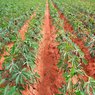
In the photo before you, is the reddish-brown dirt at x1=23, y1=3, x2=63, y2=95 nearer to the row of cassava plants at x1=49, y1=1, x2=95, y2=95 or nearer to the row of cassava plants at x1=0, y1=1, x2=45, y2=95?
the row of cassava plants at x1=49, y1=1, x2=95, y2=95

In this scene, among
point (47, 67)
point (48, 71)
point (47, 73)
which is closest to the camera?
point (47, 73)

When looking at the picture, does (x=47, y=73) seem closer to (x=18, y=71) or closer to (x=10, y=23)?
(x=18, y=71)

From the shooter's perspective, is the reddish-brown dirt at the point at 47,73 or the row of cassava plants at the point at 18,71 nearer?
the row of cassava plants at the point at 18,71

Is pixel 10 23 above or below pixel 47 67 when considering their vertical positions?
above

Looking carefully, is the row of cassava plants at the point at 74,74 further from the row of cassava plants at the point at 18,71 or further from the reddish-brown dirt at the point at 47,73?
the row of cassava plants at the point at 18,71

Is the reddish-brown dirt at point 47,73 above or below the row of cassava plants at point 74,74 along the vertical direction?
below

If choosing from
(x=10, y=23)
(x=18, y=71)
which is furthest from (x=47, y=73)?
(x=10, y=23)

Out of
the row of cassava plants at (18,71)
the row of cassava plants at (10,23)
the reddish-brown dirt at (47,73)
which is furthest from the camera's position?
the row of cassava plants at (10,23)

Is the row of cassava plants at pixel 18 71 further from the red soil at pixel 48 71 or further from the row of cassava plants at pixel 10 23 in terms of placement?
the red soil at pixel 48 71

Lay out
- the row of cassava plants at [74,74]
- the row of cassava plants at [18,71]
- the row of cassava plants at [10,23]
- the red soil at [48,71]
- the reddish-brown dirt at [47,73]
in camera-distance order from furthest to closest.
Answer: the row of cassava plants at [10,23], the red soil at [48,71], the reddish-brown dirt at [47,73], the row of cassava plants at [18,71], the row of cassava plants at [74,74]

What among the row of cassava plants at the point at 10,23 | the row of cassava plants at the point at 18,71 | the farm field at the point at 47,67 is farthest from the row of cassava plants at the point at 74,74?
the row of cassava plants at the point at 10,23

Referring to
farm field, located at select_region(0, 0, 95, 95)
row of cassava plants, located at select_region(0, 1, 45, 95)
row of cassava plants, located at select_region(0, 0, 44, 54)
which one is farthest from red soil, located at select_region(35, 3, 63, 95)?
row of cassava plants, located at select_region(0, 0, 44, 54)

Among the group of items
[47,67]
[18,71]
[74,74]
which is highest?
[74,74]

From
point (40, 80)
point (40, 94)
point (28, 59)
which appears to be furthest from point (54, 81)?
point (28, 59)
